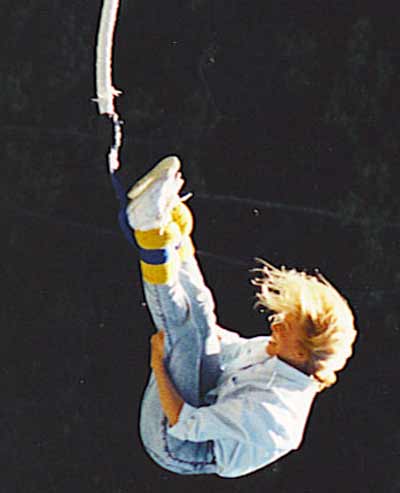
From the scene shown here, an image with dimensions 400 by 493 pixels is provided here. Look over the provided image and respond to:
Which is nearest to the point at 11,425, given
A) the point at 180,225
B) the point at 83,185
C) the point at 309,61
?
the point at 83,185

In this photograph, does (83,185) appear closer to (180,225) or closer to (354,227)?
(354,227)

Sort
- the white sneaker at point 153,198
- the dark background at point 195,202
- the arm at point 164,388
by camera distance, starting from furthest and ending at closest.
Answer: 1. the dark background at point 195,202
2. the arm at point 164,388
3. the white sneaker at point 153,198

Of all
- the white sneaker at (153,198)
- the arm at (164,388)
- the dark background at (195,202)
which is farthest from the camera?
the dark background at (195,202)

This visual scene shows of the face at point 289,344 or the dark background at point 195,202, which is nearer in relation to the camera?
the face at point 289,344

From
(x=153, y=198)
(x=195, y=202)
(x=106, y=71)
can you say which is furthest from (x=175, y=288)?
(x=195, y=202)

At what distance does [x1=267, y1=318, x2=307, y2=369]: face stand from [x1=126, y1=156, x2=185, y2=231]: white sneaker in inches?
9.2

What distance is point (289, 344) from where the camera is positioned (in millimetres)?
1402

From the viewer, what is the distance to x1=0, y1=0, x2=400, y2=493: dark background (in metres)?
2.68

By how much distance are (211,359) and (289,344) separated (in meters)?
0.19

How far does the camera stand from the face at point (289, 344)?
1.39 m

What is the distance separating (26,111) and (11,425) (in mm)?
956

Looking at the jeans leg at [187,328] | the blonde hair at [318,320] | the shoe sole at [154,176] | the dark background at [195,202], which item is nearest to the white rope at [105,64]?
the shoe sole at [154,176]

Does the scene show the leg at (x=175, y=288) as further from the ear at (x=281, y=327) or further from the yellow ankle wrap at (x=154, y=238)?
the ear at (x=281, y=327)

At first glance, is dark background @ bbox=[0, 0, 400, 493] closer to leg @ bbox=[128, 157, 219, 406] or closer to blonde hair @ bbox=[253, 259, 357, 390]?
leg @ bbox=[128, 157, 219, 406]
